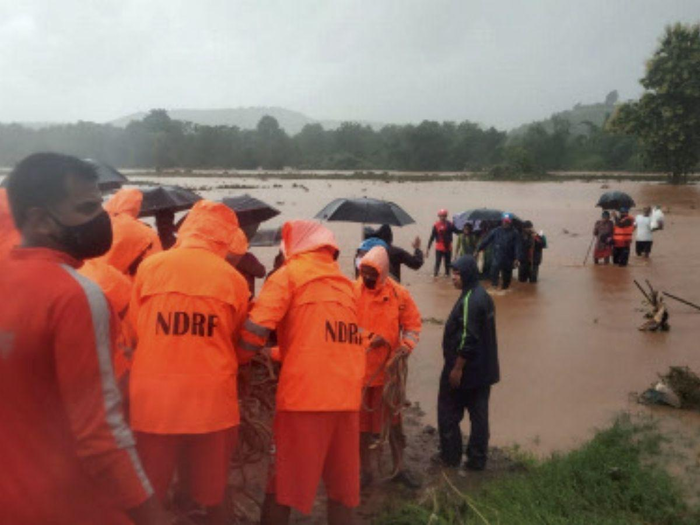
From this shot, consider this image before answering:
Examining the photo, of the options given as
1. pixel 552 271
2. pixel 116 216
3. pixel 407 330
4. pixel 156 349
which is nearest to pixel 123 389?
pixel 156 349

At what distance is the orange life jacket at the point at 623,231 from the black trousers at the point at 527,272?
8.27ft

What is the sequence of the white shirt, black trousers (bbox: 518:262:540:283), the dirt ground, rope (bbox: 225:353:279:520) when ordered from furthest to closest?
the white shirt
black trousers (bbox: 518:262:540:283)
the dirt ground
rope (bbox: 225:353:279:520)

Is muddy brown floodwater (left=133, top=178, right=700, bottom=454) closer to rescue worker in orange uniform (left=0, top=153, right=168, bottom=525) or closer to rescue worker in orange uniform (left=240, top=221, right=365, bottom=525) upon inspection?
rescue worker in orange uniform (left=240, top=221, right=365, bottom=525)

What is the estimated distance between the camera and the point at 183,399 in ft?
9.68

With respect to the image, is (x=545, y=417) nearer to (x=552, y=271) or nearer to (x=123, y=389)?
(x=123, y=389)

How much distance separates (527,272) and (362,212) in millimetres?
6597

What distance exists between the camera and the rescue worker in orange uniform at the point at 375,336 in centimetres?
449

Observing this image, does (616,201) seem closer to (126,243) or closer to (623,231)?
(623,231)

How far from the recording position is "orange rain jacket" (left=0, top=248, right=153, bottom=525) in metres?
1.75

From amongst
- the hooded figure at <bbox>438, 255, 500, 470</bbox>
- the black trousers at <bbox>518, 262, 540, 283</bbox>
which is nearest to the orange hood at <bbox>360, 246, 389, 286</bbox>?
the hooded figure at <bbox>438, 255, 500, 470</bbox>

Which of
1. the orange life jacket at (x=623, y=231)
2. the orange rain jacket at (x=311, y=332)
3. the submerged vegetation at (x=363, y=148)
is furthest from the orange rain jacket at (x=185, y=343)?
the submerged vegetation at (x=363, y=148)

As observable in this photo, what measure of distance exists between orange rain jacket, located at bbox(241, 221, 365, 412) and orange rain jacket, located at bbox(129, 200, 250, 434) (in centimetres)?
16

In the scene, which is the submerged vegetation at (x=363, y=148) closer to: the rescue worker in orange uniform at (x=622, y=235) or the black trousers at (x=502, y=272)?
the rescue worker in orange uniform at (x=622, y=235)

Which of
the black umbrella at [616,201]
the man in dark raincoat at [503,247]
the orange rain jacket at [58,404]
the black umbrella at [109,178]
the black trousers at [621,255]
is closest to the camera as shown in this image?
the orange rain jacket at [58,404]
